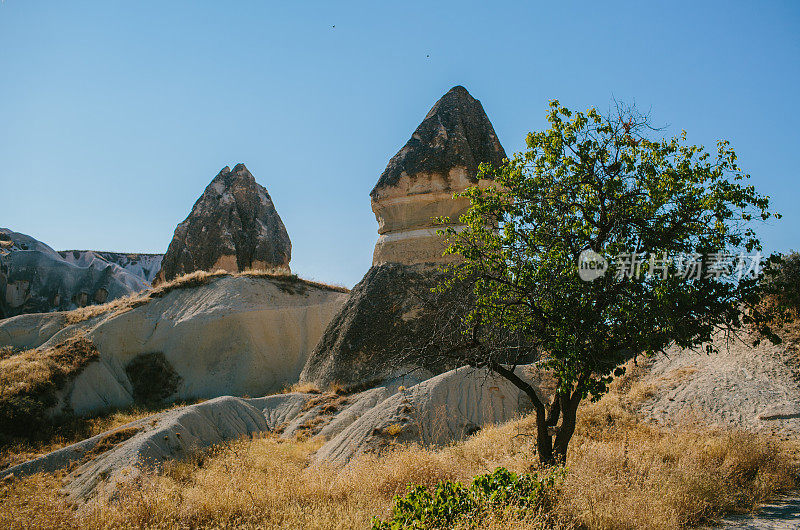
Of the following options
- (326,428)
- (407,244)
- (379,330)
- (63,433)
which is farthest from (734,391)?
(63,433)

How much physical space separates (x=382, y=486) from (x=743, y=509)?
4.51 metres

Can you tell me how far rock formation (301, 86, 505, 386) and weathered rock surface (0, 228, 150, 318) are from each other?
31.8 m

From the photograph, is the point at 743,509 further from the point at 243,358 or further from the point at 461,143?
the point at 243,358

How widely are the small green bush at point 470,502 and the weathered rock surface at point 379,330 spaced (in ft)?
32.0

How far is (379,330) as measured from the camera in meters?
17.5

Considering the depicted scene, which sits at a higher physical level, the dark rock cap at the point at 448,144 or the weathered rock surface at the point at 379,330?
the dark rock cap at the point at 448,144

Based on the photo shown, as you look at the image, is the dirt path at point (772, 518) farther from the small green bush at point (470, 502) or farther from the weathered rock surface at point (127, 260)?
the weathered rock surface at point (127, 260)

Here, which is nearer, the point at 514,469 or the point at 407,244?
the point at 514,469

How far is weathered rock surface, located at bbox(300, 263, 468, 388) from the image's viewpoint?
1657 cm

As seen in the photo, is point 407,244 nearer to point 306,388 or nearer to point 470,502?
point 306,388

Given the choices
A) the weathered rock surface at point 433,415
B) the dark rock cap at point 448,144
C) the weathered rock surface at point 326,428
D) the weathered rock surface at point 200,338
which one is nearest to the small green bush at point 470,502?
the weathered rock surface at point 433,415

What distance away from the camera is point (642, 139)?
7.08 metres

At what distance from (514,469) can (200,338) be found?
17.7 meters

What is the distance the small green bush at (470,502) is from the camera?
534 cm
